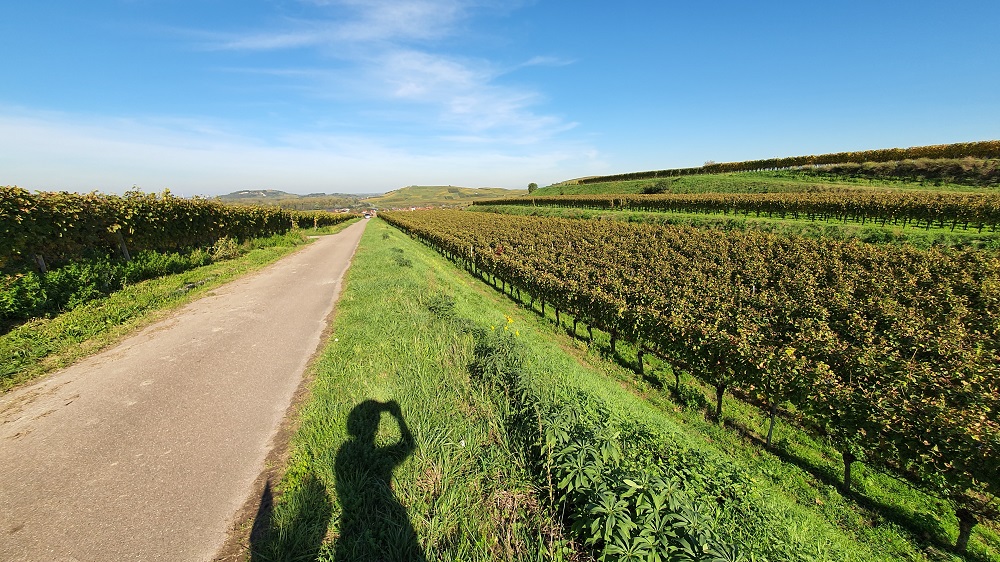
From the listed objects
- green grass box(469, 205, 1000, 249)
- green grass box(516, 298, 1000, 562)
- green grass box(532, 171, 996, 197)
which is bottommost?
green grass box(516, 298, 1000, 562)

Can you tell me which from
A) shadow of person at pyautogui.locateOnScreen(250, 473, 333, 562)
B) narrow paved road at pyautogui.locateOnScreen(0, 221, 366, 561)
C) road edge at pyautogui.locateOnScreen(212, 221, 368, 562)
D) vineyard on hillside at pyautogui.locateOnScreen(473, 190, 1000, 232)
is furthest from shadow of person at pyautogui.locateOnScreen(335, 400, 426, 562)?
vineyard on hillside at pyautogui.locateOnScreen(473, 190, 1000, 232)

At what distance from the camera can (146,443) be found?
5102mm

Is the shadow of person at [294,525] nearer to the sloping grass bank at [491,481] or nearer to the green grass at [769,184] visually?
the sloping grass bank at [491,481]

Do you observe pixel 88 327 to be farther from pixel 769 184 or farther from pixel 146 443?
pixel 769 184

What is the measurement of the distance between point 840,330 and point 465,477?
12.2 meters

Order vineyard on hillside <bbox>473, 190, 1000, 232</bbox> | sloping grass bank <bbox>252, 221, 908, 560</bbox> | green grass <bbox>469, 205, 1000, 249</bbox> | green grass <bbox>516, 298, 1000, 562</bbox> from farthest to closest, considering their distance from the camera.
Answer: vineyard on hillside <bbox>473, 190, 1000, 232</bbox>, green grass <bbox>469, 205, 1000, 249</bbox>, green grass <bbox>516, 298, 1000, 562</bbox>, sloping grass bank <bbox>252, 221, 908, 560</bbox>

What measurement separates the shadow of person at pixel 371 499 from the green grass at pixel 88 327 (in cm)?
755

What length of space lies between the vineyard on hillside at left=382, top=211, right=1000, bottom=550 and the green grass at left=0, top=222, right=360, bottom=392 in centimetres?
1362

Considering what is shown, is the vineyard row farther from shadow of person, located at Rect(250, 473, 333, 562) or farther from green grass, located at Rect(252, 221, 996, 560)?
shadow of person, located at Rect(250, 473, 333, 562)

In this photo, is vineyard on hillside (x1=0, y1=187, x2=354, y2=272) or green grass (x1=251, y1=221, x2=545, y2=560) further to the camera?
vineyard on hillside (x1=0, y1=187, x2=354, y2=272)

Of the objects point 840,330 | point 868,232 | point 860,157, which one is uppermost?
point 860,157

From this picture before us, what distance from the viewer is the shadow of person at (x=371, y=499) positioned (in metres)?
3.40

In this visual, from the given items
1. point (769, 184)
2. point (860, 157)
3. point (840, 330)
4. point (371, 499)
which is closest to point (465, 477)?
point (371, 499)

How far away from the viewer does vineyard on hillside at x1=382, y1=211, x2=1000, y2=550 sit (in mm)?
5391
